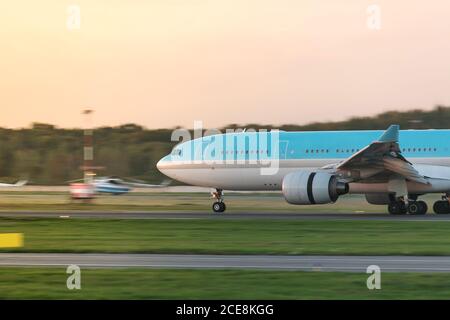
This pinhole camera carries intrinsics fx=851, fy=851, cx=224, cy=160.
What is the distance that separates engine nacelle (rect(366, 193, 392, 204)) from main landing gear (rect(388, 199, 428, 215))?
0.63 m

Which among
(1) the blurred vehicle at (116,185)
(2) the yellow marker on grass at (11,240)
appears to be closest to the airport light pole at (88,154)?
(1) the blurred vehicle at (116,185)

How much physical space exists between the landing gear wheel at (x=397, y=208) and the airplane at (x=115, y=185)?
1260 inches

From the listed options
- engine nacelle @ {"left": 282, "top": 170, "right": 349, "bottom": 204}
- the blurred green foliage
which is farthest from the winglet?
the blurred green foliage

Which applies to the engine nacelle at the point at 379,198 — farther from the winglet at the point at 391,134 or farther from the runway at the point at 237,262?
the runway at the point at 237,262

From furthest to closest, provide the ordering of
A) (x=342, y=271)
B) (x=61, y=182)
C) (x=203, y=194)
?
(x=61, y=182) < (x=203, y=194) < (x=342, y=271)

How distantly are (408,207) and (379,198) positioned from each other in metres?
1.85

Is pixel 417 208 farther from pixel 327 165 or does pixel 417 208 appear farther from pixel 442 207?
pixel 327 165

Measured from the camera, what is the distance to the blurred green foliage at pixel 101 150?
67500 millimetres

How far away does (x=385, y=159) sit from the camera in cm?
3136

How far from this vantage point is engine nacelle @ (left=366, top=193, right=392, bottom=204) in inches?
1313

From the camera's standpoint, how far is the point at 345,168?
105 feet
